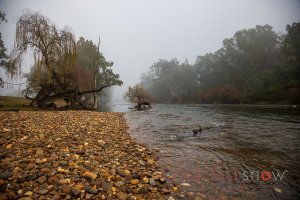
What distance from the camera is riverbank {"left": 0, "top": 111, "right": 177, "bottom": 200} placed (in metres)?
3.06

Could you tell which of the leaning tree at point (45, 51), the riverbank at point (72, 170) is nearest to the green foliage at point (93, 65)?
the leaning tree at point (45, 51)

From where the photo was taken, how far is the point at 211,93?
56.7m

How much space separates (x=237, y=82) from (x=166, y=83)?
28.8 m

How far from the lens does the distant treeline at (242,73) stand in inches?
1492

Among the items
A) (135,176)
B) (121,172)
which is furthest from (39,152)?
(135,176)

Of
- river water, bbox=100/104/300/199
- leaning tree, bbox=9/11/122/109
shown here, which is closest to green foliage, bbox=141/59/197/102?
leaning tree, bbox=9/11/122/109

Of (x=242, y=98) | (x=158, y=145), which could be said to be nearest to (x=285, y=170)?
(x=158, y=145)

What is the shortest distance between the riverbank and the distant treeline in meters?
38.2

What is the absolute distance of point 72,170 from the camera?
149 inches

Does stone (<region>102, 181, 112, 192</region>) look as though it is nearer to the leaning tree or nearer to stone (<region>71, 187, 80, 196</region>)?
stone (<region>71, 187, 80, 196</region>)

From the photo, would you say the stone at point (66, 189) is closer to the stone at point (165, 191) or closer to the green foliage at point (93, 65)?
the stone at point (165, 191)

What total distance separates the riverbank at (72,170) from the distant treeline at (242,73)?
38.2m

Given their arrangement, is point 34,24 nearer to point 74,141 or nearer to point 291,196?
point 74,141

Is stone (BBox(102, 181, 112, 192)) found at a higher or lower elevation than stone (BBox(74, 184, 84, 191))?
lower
